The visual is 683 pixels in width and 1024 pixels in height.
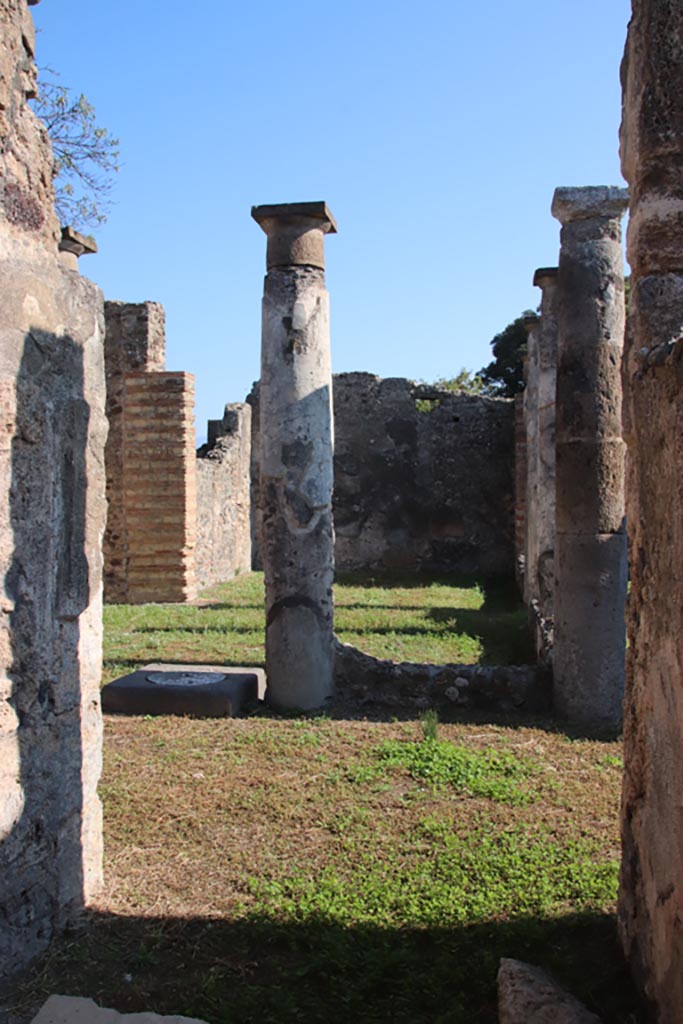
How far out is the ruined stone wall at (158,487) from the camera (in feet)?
41.8

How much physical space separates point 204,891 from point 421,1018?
1225mm

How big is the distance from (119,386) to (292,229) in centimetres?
685

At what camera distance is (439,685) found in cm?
678

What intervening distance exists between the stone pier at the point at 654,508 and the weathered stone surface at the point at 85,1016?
139 cm

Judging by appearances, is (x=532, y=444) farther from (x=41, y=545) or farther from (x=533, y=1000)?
(x=533, y=1000)

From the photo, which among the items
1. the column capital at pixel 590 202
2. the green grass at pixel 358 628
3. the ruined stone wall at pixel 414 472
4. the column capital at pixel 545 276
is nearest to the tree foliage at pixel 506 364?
the ruined stone wall at pixel 414 472

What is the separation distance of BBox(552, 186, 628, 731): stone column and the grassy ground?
1.78ft

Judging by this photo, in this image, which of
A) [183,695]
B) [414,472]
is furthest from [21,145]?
[414,472]

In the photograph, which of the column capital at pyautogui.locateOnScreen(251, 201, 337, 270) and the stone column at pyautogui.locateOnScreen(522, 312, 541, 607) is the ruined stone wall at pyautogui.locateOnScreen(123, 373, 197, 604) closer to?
the stone column at pyautogui.locateOnScreen(522, 312, 541, 607)

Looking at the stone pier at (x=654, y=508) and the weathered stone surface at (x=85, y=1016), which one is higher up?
the stone pier at (x=654, y=508)

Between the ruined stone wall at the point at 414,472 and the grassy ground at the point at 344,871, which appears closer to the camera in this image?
the grassy ground at the point at 344,871

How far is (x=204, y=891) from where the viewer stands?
3816 mm

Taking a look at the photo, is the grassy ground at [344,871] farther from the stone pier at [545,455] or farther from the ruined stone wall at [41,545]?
the stone pier at [545,455]

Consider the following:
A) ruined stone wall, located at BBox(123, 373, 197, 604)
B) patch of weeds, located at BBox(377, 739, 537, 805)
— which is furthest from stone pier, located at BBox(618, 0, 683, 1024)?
ruined stone wall, located at BBox(123, 373, 197, 604)
